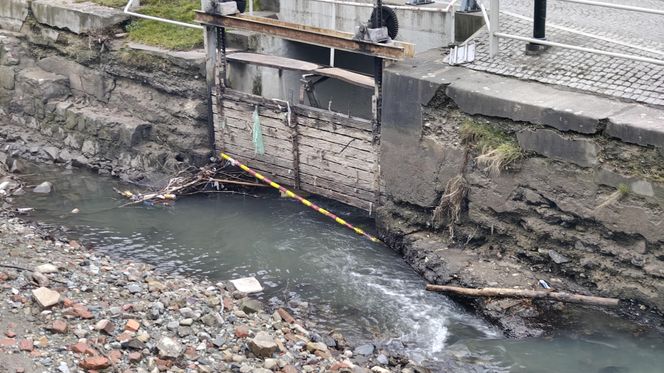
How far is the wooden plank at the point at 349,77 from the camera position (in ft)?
40.9

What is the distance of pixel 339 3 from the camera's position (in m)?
13.4

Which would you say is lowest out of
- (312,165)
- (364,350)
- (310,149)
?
(364,350)

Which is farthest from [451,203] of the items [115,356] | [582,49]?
[115,356]

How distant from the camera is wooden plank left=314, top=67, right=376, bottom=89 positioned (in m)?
12.5

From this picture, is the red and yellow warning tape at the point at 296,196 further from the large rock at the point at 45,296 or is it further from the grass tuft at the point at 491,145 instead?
the large rock at the point at 45,296

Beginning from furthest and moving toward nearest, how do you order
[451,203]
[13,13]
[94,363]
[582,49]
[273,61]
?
[13,13] → [273,61] → [451,203] → [582,49] → [94,363]

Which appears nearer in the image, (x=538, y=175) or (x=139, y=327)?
(x=139, y=327)

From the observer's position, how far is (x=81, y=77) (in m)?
16.0

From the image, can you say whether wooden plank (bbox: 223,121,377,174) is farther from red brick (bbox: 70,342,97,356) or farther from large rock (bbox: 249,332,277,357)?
red brick (bbox: 70,342,97,356)

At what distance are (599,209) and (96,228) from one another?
704 cm

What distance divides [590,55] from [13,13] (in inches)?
439

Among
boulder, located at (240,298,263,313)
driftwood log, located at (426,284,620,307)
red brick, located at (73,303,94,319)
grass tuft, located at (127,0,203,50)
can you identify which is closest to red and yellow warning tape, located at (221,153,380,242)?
grass tuft, located at (127,0,203,50)

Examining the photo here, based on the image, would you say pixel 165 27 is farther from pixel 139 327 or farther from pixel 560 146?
pixel 560 146

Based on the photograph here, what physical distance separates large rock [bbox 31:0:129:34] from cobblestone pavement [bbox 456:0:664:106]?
22.9 ft
